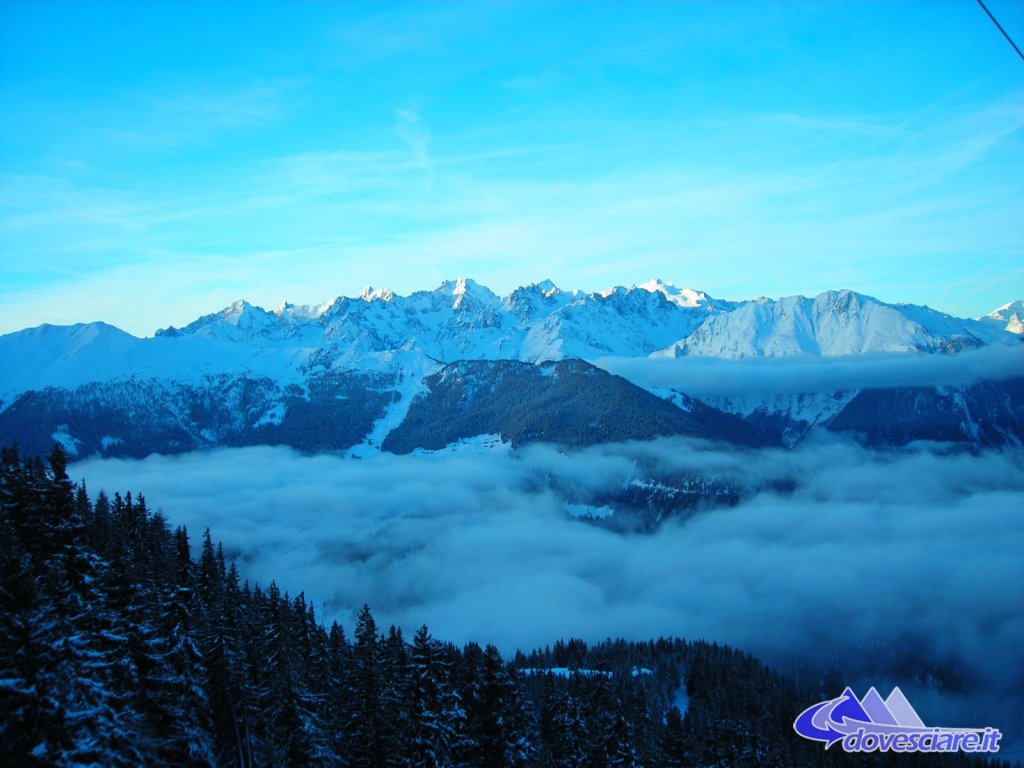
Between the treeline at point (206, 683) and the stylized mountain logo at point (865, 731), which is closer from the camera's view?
the treeline at point (206, 683)

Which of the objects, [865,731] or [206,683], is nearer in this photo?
[206,683]

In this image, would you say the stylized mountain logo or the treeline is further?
the stylized mountain logo

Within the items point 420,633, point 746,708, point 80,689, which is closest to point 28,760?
point 80,689

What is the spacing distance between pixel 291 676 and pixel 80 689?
16096 mm

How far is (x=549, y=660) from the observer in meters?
137

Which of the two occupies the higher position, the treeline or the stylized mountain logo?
the treeline

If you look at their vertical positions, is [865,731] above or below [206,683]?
below

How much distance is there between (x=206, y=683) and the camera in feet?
151

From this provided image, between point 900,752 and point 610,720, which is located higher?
point 610,720

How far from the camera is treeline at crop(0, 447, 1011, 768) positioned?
31.1m

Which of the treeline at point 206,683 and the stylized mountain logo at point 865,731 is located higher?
the treeline at point 206,683

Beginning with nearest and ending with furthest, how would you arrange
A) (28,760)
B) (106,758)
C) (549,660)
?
(28,760) < (106,758) < (549,660)

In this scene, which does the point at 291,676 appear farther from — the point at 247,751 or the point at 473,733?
the point at 473,733

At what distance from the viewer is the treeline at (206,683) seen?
31.1 m
